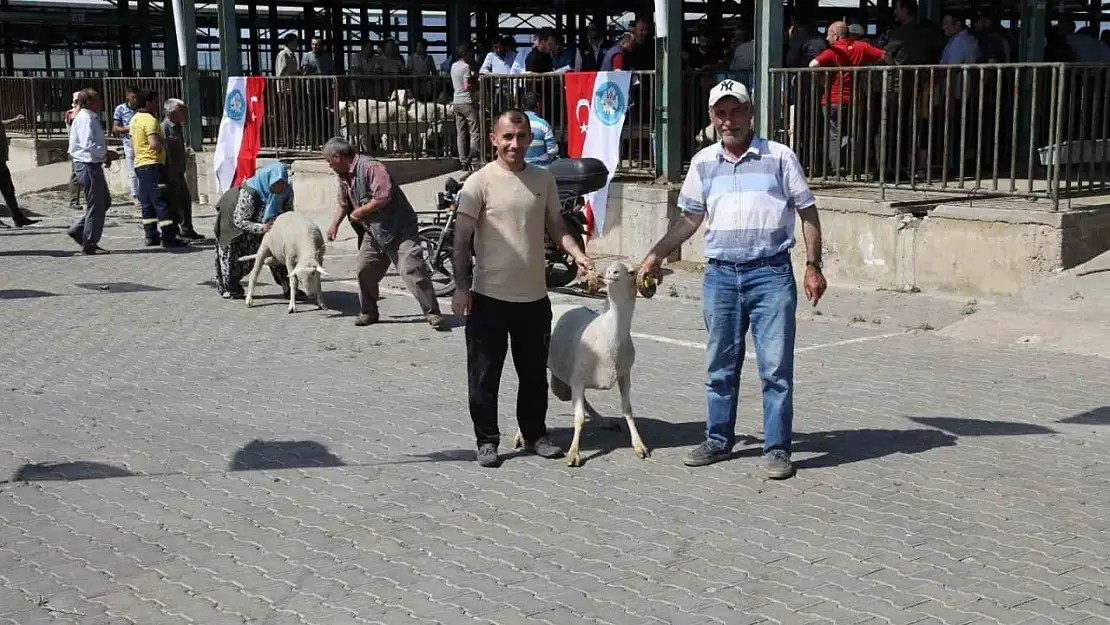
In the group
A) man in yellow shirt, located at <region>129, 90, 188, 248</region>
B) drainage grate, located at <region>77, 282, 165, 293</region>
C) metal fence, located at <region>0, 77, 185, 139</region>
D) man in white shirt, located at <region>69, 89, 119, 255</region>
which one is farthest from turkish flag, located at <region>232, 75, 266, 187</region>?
metal fence, located at <region>0, 77, 185, 139</region>

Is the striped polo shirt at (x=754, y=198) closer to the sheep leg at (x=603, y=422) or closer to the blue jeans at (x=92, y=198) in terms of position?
the sheep leg at (x=603, y=422)

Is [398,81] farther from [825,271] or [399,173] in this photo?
[825,271]

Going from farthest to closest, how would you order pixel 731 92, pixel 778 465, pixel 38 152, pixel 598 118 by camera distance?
pixel 38 152, pixel 598 118, pixel 778 465, pixel 731 92

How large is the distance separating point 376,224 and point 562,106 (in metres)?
4.40

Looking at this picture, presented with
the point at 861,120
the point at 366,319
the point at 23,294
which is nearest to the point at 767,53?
the point at 861,120

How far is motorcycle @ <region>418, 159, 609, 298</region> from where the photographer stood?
12406 mm

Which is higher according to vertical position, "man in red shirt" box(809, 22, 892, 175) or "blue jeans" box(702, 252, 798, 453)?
"man in red shirt" box(809, 22, 892, 175)

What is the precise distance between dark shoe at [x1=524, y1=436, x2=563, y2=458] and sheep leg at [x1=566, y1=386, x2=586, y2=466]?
7 centimetres

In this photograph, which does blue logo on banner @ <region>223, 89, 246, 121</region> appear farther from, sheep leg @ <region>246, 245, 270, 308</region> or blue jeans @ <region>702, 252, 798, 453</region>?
blue jeans @ <region>702, 252, 798, 453</region>

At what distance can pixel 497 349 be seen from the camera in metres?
6.64

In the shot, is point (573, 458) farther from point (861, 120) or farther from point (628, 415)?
point (861, 120)

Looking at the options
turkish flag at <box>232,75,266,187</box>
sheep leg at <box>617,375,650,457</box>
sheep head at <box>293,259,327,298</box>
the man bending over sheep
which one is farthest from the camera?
turkish flag at <box>232,75,266,187</box>

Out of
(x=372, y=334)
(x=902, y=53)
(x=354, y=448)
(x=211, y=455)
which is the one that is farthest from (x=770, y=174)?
(x=902, y=53)

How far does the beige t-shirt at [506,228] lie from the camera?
6.50 meters
